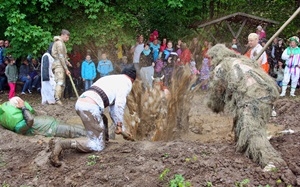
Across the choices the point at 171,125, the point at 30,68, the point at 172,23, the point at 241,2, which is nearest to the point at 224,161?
the point at 171,125

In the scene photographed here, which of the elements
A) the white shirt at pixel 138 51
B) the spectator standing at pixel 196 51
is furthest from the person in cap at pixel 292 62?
the white shirt at pixel 138 51

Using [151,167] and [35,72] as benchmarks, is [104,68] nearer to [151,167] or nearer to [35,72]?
[35,72]

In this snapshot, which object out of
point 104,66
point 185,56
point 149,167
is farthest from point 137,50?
point 149,167

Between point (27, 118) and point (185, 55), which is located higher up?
point (185, 55)

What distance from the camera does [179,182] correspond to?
13.5 ft

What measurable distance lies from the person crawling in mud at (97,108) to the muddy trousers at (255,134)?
1.69 metres

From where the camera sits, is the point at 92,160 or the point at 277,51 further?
the point at 277,51

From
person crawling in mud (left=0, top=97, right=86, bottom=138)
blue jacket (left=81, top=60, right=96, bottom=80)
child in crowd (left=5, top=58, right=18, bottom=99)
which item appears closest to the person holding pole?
blue jacket (left=81, top=60, right=96, bottom=80)

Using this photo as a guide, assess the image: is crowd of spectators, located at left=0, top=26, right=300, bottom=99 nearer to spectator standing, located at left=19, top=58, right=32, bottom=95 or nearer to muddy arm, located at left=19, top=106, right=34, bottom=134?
spectator standing, located at left=19, top=58, right=32, bottom=95

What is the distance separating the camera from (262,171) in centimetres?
420

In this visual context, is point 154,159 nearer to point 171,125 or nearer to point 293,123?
point 171,125

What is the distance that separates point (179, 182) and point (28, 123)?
138 inches

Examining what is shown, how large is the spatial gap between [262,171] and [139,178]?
151cm

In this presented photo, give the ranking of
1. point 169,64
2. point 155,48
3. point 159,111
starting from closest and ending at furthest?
point 159,111, point 169,64, point 155,48
